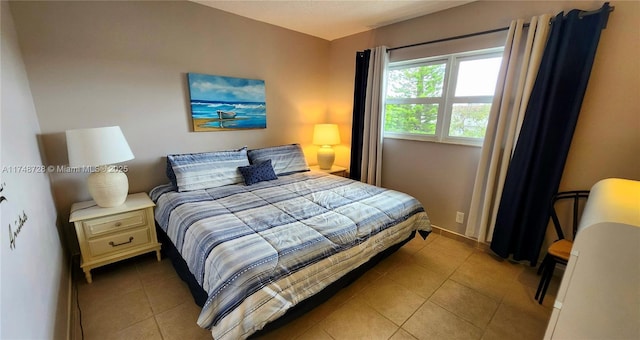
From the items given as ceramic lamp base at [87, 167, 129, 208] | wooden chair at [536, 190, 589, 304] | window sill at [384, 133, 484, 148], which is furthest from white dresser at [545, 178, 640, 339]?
ceramic lamp base at [87, 167, 129, 208]

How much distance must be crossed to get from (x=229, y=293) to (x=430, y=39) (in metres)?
2.86

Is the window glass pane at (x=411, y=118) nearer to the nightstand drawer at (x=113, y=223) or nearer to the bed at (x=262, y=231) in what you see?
the bed at (x=262, y=231)

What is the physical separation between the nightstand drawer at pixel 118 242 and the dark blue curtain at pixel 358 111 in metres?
2.40

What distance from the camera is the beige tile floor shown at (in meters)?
1.57

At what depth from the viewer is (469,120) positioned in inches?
97.8

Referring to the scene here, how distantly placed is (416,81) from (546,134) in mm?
1309

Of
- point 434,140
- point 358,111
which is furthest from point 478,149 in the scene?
point 358,111

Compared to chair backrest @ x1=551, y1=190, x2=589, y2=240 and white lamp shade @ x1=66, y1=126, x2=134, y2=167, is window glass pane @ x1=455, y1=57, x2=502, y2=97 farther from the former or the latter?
white lamp shade @ x1=66, y1=126, x2=134, y2=167

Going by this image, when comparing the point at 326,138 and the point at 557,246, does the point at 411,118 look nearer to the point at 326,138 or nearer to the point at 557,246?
the point at 326,138

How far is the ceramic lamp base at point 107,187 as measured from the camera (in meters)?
1.95

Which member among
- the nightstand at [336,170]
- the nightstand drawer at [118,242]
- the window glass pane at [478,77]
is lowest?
the nightstand drawer at [118,242]

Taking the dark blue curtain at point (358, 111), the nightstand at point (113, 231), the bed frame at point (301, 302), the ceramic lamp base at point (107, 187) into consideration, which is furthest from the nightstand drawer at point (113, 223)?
the dark blue curtain at point (358, 111)

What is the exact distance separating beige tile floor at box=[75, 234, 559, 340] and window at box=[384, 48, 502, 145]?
1.28 metres

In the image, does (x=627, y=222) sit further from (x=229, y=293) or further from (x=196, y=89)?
(x=196, y=89)
